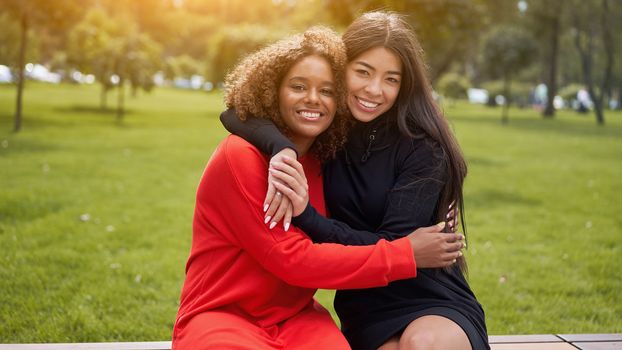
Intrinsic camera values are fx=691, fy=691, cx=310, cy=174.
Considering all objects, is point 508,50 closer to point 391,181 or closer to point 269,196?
point 391,181

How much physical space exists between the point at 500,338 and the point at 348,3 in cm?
1712

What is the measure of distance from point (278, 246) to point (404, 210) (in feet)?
1.87

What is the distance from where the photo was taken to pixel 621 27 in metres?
41.9

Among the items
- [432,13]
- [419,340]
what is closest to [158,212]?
[419,340]

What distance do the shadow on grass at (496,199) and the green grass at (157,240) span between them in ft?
0.15

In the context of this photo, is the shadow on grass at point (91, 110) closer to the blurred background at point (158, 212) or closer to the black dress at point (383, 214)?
the blurred background at point (158, 212)

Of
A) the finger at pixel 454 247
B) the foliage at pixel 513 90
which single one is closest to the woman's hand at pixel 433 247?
the finger at pixel 454 247

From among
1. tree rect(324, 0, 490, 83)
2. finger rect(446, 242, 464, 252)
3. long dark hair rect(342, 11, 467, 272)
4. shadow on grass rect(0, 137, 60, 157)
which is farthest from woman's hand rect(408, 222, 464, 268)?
tree rect(324, 0, 490, 83)

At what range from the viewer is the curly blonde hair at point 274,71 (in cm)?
264

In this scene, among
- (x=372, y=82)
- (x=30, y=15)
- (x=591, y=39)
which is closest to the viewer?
(x=372, y=82)

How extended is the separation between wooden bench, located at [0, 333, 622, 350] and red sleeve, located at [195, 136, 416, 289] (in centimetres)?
106

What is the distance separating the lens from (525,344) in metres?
3.35

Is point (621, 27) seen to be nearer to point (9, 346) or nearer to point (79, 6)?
point (79, 6)

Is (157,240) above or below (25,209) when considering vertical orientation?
above
